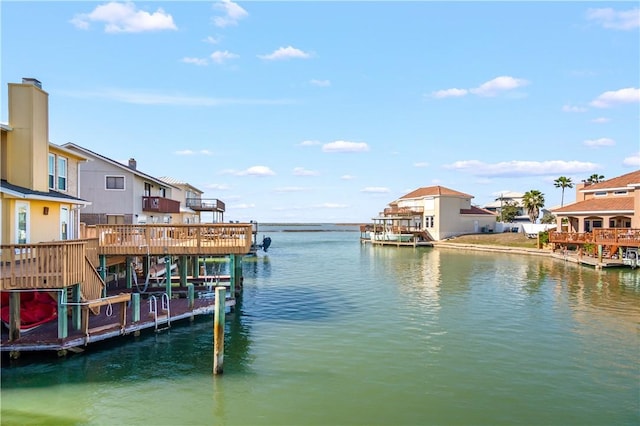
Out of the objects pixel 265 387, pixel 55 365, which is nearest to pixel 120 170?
pixel 55 365

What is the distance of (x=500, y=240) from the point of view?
6381 cm

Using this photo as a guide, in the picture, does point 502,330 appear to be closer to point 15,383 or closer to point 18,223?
point 15,383

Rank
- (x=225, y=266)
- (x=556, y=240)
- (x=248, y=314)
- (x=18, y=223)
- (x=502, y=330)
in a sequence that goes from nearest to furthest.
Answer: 1. (x=18, y=223)
2. (x=502, y=330)
3. (x=248, y=314)
4. (x=225, y=266)
5. (x=556, y=240)

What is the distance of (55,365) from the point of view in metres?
13.5

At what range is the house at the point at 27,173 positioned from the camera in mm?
15672

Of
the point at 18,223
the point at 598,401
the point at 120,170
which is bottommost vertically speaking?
the point at 598,401

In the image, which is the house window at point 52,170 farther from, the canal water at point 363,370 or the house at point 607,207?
the house at point 607,207

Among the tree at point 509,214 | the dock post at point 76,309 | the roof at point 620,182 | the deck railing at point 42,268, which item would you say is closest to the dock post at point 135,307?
the dock post at point 76,309

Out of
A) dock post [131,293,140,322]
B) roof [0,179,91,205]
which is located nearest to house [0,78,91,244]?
roof [0,179,91,205]

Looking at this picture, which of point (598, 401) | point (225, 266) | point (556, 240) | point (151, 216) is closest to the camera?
point (598, 401)

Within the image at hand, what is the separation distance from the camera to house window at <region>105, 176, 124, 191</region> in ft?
110

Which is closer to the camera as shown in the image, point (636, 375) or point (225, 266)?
point (636, 375)

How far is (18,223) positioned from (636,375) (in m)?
20.5

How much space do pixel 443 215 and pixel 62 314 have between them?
64233 millimetres
